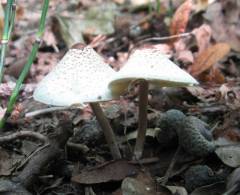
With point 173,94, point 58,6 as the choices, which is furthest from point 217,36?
point 58,6

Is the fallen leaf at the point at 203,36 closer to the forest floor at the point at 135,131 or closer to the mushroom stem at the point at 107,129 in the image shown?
the forest floor at the point at 135,131

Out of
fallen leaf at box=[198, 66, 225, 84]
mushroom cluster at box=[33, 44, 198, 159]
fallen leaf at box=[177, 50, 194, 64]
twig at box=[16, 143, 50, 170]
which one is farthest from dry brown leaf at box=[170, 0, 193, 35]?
twig at box=[16, 143, 50, 170]

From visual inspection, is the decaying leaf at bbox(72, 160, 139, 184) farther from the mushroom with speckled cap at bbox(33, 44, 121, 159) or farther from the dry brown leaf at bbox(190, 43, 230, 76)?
the dry brown leaf at bbox(190, 43, 230, 76)

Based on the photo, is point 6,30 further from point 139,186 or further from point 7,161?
point 139,186

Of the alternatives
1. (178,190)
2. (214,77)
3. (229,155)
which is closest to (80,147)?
(178,190)

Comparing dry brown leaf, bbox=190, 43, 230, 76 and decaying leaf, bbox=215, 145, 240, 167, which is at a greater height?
dry brown leaf, bbox=190, 43, 230, 76
